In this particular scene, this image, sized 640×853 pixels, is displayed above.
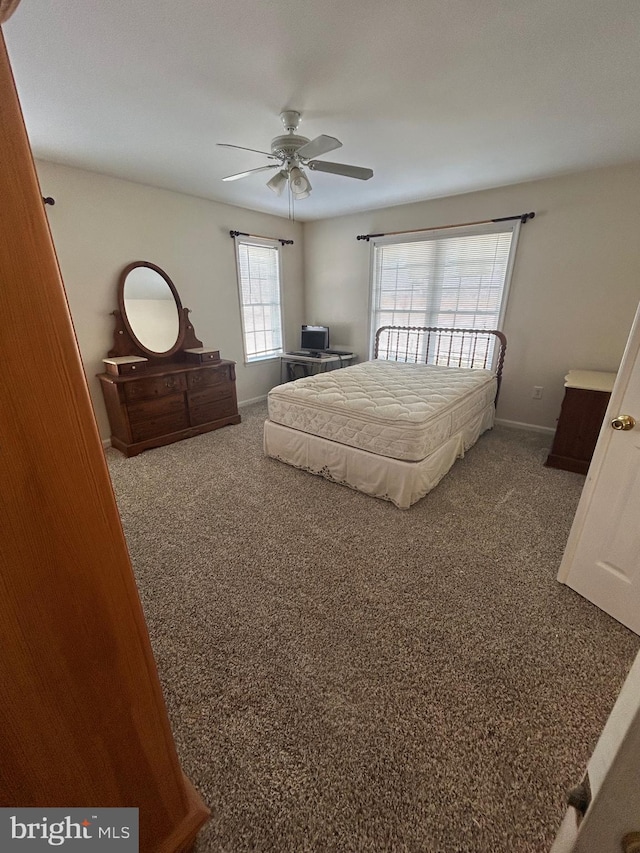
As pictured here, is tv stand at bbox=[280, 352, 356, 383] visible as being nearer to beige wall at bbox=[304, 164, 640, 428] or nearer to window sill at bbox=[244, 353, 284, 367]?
window sill at bbox=[244, 353, 284, 367]

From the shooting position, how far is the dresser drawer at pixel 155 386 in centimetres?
304

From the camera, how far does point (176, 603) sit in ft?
5.35

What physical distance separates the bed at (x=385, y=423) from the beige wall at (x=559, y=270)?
0.33m

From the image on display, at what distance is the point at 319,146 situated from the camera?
76.8 inches

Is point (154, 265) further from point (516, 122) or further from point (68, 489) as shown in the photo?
point (68, 489)

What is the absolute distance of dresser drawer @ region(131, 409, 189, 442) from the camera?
3148 mm

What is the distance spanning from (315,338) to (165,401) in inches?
91.3

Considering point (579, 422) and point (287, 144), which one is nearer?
point (287, 144)

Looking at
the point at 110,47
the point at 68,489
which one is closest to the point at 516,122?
the point at 110,47

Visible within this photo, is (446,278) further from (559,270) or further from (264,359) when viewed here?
(264,359)

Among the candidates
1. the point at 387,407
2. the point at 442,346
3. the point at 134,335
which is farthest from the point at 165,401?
the point at 442,346

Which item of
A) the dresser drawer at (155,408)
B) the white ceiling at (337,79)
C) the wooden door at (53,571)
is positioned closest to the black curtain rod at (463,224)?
the white ceiling at (337,79)

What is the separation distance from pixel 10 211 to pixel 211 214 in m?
4.01

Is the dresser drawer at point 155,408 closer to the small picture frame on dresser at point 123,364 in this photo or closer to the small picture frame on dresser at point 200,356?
the small picture frame on dresser at point 123,364
